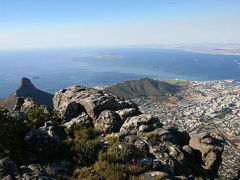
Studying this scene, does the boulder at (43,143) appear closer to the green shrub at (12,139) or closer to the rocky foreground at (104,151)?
the rocky foreground at (104,151)

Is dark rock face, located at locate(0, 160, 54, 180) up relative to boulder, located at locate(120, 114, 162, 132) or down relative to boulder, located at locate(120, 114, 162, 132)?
up

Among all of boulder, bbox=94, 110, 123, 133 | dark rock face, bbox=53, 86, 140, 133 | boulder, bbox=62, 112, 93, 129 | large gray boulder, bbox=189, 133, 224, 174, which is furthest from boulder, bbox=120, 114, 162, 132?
large gray boulder, bbox=189, 133, 224, 174

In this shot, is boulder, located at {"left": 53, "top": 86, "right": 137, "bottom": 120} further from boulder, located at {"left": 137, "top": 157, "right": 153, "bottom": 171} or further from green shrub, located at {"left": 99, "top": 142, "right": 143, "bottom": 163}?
boulder, located at {"left": 137, "top": 157, "right": 153, "bottom": 171}

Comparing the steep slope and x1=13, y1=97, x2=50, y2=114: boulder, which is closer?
x1=13, y1=97, x2=50, y2=114: boulder

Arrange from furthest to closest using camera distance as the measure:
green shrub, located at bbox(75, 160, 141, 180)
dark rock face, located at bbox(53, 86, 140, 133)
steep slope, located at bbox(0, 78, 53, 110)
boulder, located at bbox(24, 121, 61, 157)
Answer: steep slope, located at bbox(0, 78, 53, 110) < dark rock face, located at bbox(53, 86, 140, 133) < boulder, located at bbox(24, 121, 61, 157) < green shrub, located at bbox(75, 160, 141, 180)

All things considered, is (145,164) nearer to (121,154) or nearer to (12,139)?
(121,154)

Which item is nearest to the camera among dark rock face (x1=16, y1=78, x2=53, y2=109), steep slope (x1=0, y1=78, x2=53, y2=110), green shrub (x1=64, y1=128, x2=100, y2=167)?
green shrub (x1=64, y1=128, x2=100, y2=167)

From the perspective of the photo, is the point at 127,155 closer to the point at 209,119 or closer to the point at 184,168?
the point at 184,168
